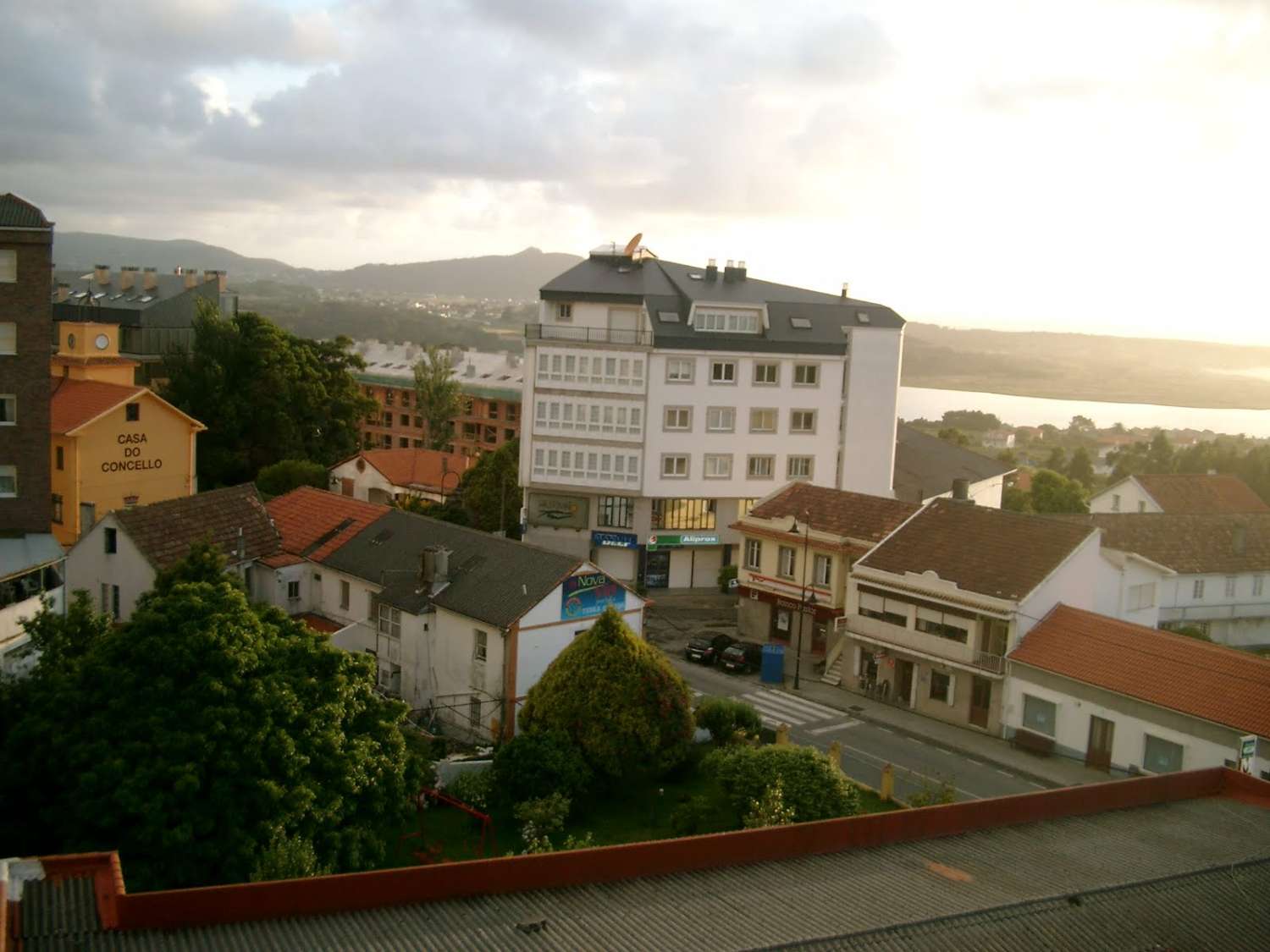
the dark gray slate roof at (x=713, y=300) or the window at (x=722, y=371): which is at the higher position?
the dark gray slate roof at (x=713, y=300)

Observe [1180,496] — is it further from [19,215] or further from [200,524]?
[19,215]

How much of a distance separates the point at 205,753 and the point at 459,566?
17.2 m

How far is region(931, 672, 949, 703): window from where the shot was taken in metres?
39.6

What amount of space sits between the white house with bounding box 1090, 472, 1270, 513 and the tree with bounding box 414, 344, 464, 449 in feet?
134

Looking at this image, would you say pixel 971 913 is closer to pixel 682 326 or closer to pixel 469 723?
pixel 469 723

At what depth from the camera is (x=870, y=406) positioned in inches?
2371

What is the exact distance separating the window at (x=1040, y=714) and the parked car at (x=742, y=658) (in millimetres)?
9970

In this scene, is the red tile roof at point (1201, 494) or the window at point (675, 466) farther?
the red tile roof at point (1201, 494)

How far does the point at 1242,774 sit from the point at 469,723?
2060cm

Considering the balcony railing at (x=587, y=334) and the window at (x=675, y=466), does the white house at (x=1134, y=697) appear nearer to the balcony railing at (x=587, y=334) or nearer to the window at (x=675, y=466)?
the window at (x=675, y=466)

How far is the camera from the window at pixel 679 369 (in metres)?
56.4

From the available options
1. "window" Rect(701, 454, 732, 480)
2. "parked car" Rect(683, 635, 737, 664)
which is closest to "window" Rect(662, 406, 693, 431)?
"window" Rect(701, 454, 732, 480)

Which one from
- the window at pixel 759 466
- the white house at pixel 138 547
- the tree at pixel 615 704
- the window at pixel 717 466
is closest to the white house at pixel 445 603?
the white house at pixel 138 547

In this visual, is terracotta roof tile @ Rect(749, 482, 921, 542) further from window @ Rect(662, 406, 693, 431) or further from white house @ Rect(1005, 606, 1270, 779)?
window @ Rect(662, 406, 693, 431)
